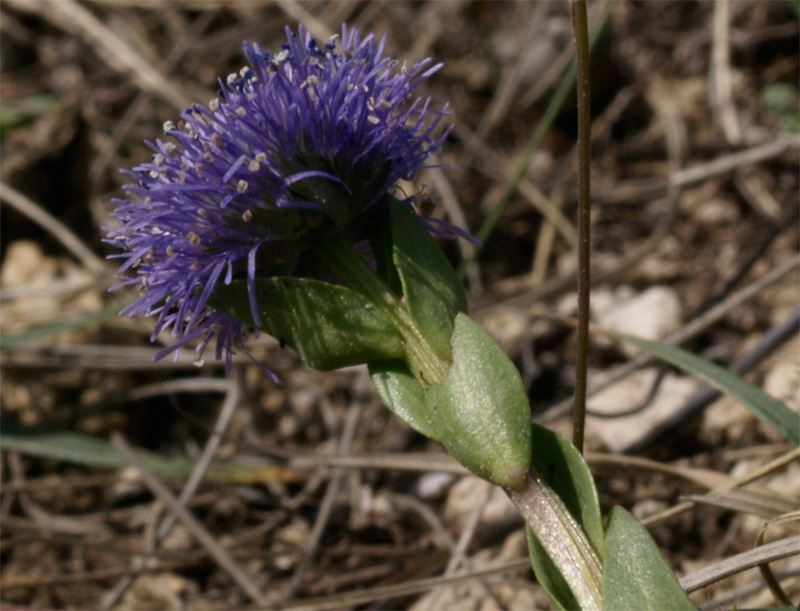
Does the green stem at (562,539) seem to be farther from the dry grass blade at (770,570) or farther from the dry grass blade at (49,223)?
the dry grass blade at (49,223)

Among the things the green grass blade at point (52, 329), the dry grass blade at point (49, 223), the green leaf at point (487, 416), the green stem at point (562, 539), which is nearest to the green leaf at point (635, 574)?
the green stem at point (562, 539)

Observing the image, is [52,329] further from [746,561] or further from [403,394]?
[746,561]

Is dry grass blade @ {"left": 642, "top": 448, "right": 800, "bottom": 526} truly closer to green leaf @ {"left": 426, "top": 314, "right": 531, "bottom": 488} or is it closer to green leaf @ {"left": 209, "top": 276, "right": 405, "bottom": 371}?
green leaf @ {"left": 426, "top": 314, "right": 531, "bottom": 488}

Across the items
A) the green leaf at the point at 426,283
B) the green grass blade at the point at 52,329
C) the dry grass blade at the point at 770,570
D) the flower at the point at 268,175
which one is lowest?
the dry grass blade at the point at 770,570

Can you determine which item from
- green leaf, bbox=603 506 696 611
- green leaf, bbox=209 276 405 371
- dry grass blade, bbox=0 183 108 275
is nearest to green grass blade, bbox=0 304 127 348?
dry grass blade, bbox=0 183 108 275

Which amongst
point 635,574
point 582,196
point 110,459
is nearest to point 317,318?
point 582,196

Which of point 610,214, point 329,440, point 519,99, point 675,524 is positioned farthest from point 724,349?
point 519,99
